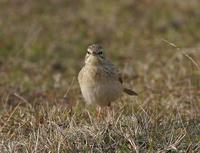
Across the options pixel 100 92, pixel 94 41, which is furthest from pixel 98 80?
pixel 94 41

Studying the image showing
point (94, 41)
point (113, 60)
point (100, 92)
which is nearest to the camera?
point (100, 92)

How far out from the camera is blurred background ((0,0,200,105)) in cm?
895

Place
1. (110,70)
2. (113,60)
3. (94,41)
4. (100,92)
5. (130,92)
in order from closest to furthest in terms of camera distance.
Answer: (100,92), (110,70), (130,92), (113,60), (94,41)

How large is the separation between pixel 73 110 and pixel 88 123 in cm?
65

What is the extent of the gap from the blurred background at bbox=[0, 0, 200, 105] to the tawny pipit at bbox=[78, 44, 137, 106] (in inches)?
48.9

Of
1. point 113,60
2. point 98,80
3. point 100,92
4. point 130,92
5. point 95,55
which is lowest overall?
point 113,60

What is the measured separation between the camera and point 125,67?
9.65m

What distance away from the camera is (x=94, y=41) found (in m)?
11.8

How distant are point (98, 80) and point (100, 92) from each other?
13cm

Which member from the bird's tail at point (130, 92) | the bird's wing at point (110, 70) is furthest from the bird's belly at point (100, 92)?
the bird's tail at point (130, 92)

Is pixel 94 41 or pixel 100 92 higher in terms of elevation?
pixel 100 92

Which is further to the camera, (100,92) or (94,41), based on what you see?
(94,41)

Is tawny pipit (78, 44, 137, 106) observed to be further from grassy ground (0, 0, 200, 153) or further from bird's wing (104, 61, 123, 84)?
grassy ground (0, 0, 200, 153)

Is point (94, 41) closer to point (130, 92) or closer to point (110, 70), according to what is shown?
point (130, 92)
